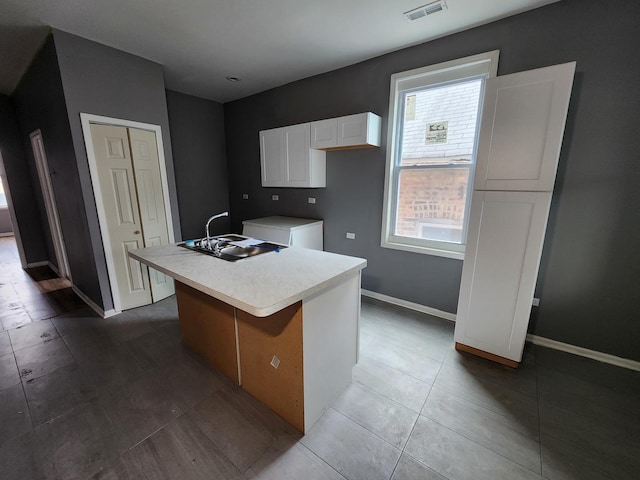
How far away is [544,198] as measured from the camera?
1.80 metres

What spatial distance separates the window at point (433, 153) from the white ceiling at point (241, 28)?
0.38 meters

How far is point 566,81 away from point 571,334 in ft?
6.52

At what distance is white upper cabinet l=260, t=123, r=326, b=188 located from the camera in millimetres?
3301

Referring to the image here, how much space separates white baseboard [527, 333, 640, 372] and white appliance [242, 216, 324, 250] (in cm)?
247

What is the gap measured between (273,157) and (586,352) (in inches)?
152

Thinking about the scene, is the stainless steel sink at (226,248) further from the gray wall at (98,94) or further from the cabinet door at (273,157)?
the cabinet door at (273,157)

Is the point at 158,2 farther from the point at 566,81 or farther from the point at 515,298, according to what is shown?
the point at 515,298

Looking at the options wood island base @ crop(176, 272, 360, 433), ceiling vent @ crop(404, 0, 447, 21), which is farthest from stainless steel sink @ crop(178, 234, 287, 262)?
ceiling vent @ crop(404, 0, 447, 21)

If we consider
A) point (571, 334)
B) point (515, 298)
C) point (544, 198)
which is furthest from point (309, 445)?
point (571, 334)

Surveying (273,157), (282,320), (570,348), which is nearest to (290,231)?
(273,157)

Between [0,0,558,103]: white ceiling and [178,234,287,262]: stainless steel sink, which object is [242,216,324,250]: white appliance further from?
[0,0,558,103]: white ceiling

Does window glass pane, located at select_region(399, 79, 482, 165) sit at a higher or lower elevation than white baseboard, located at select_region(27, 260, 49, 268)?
higher

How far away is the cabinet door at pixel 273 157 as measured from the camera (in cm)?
356

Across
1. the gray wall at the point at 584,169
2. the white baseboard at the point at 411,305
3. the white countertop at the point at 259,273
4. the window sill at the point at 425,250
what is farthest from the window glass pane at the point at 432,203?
the white countertop at the point at 259,273
